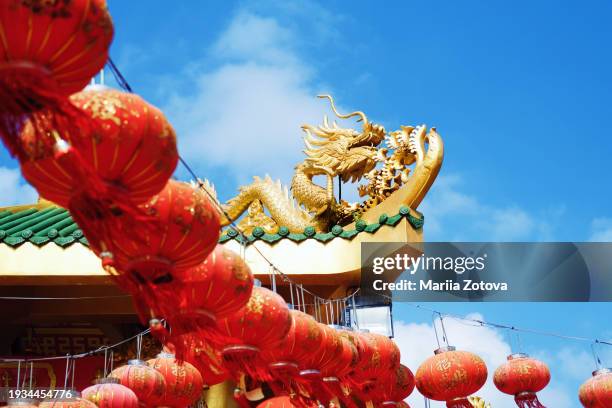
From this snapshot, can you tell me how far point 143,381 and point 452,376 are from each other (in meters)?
2.91

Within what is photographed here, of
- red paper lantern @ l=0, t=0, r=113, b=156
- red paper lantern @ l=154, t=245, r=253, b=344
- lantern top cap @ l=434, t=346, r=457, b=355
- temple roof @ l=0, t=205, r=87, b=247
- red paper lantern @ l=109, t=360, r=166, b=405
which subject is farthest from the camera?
temple roof @ l=0, t=205, r=87, b=247

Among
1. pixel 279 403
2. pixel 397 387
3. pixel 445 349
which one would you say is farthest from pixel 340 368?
pixel 445 349

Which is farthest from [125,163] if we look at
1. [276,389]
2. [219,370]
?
[276,389]

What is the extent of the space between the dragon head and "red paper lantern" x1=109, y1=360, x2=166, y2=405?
3519 millimetres

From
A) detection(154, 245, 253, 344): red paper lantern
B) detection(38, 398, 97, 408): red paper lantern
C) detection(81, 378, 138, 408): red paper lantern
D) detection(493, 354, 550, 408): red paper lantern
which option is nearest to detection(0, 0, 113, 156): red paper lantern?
detection(154, 245, 253, 344): red paper lantern

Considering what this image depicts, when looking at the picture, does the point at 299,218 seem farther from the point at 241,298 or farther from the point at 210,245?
the point at 210,245

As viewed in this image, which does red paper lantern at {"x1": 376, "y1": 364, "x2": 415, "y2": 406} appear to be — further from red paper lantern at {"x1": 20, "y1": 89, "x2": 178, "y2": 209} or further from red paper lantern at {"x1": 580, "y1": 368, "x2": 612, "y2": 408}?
red paper lantern at {"x1": 20, "y1": 89, "x2": 178, "y2": 209}

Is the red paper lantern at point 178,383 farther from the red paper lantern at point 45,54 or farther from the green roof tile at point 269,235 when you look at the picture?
the red paper lantern at point 45,54

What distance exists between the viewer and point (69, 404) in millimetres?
6660

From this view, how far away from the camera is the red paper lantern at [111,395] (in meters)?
6.94

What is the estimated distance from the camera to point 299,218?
9.65 metres

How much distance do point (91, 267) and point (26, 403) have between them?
2198 mm

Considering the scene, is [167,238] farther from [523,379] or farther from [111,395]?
[523,379]

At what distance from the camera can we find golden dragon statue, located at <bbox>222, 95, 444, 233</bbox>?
938 cm
